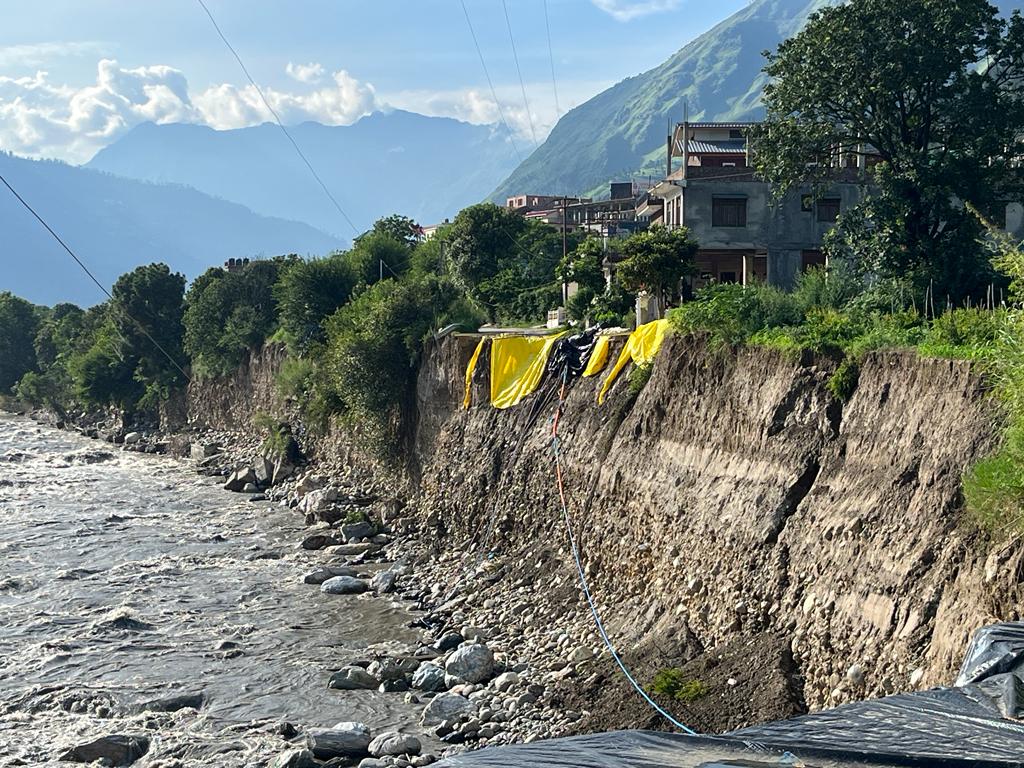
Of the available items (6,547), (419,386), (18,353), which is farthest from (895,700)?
(18,353)

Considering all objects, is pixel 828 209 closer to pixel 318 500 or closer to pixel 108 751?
pixel 318 500

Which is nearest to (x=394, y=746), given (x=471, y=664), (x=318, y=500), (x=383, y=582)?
(x=471, y=664)

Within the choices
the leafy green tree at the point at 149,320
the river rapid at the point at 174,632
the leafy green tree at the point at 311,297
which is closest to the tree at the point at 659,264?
the river rapid at the point at 174,632

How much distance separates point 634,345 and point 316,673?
9.40 m

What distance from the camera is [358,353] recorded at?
110 feet

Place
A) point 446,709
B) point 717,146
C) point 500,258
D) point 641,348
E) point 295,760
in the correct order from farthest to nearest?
point 717,146 → point 500,258 → point 641,348 → point 446,709 → point 295,760

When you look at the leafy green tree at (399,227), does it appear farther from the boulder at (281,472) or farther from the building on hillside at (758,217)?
the building on hillside at (758,217)

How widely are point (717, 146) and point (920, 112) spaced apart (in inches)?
982

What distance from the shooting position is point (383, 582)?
24875mm

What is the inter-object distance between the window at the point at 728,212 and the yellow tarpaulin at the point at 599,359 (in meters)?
12.6

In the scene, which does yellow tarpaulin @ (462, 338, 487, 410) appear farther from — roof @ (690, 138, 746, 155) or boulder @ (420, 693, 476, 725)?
roof @ (690, 138, 746, 155)

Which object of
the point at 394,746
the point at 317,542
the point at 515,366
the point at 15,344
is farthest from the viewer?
the point at 15,344

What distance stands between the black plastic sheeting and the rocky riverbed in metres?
8.17

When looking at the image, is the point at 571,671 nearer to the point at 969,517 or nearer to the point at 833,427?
the point at 833,427
